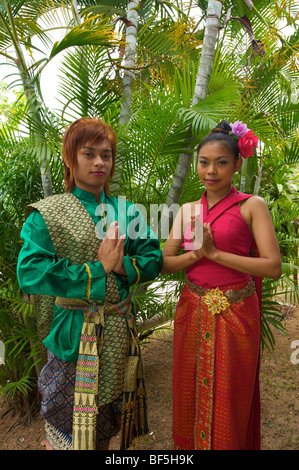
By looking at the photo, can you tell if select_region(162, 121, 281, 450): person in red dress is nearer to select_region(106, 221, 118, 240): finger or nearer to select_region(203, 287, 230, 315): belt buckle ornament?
select_region(203, 287, 230, 315): belt buckle ornament

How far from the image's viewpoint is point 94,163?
1284 millimetres

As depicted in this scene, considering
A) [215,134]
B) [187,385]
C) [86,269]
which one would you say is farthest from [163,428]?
[215,134]

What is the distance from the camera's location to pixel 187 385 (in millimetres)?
1544

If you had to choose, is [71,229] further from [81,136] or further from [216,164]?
[216,164]

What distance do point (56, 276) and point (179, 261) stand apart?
49 cm

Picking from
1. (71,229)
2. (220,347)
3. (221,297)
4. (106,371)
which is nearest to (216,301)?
(221,297)

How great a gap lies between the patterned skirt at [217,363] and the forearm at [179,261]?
0.43 feet

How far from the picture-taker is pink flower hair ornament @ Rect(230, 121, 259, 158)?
1.41 metres

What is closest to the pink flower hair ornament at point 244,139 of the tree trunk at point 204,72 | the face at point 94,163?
the face at point 94,163

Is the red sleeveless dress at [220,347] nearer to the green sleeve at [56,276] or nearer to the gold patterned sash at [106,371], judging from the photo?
the gold patterned sash at [106,371]

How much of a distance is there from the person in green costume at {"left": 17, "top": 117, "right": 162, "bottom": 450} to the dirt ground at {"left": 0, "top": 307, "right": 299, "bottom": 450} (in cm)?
113

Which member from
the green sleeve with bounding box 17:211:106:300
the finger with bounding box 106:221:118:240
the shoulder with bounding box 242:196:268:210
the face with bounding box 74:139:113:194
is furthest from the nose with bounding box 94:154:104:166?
the shoulder with bounding box 242:196:268:210

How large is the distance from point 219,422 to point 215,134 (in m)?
1.14

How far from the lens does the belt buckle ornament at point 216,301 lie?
1.43 metres
